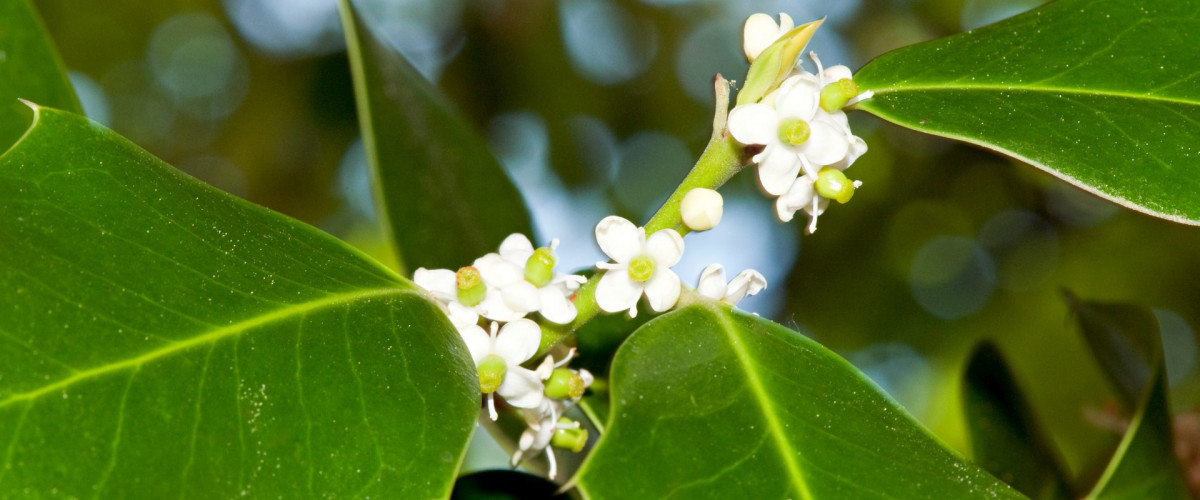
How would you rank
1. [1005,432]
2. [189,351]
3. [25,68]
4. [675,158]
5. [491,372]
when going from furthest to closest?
1. [675,158]
2. [1005,432]
3. [25,68]
4. [491,372]
5. [189,351]

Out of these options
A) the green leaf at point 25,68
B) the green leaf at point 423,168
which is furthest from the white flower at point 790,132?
the green leaf at point 25,68

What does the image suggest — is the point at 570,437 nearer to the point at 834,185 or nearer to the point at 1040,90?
the point at 834,185

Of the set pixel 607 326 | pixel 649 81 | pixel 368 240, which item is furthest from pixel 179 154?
pixel 607 326

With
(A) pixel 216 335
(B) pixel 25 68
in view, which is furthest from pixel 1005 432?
(B) pixel 25 68

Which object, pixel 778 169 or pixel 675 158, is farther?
pixel 675 158

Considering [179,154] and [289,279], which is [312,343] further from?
[179,154]

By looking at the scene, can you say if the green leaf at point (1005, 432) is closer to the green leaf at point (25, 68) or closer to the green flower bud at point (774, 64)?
the green flower bud at point (774, 64)

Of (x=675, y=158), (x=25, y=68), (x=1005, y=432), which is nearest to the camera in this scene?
(x=25, y=68)

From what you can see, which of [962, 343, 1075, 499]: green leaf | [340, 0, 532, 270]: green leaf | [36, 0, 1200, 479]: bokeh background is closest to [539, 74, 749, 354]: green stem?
[340, 0, 532, 270]: green leaf
